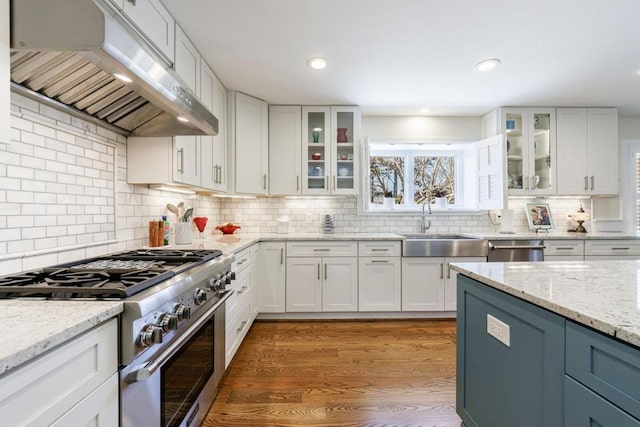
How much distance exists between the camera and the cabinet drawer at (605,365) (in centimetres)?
70

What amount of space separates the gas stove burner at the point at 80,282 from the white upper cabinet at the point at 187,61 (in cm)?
124

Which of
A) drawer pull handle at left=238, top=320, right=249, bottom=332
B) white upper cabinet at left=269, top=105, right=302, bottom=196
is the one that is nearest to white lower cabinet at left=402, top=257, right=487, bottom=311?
white upper cabinet at left=269, top=105, right=302, bottom=196

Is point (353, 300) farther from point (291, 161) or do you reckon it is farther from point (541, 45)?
point (541, 45)

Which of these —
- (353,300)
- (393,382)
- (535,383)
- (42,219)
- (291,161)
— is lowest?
(393,382)

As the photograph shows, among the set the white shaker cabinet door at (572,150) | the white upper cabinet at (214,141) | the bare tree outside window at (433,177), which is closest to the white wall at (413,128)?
the bare tree outside window at (433,177)

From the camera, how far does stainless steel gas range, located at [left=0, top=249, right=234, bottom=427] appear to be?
950 mm

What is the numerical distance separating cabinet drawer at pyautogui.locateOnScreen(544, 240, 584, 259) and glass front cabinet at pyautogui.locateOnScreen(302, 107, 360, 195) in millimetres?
2070

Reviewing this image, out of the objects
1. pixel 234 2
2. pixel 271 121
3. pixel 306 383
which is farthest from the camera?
pixel 271 121

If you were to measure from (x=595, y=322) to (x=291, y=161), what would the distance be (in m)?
3.02

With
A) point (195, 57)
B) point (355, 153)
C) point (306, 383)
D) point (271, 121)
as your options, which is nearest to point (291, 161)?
point (271, 121)

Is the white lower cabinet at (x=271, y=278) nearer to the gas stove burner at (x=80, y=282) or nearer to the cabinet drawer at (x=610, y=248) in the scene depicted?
the gas stove burner at (x=80, y=282)

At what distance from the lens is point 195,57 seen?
7.46 feet

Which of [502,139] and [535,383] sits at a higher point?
[502,139]

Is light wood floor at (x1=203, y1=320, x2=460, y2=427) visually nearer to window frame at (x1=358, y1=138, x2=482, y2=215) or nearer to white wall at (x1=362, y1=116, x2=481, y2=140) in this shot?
window frame at (x1=358, y1=138, x2=482, y2=215)
